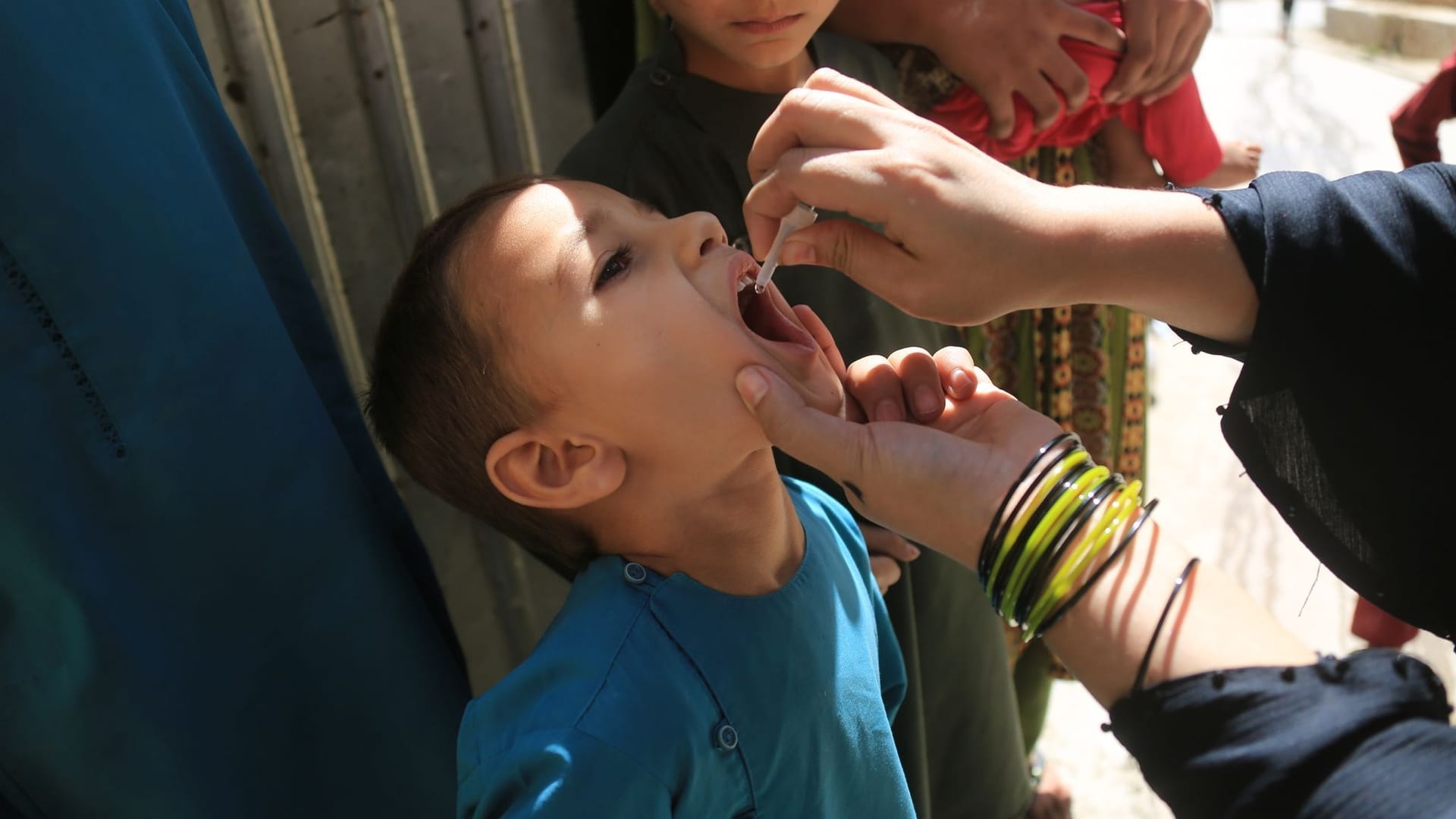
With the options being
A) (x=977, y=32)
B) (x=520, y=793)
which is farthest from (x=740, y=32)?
(x=520, y=793)

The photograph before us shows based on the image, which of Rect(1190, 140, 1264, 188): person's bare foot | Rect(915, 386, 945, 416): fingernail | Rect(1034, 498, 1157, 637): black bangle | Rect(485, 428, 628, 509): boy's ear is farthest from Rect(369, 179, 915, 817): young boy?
Rect(1190, 140, 1264, 188): person's bare foot

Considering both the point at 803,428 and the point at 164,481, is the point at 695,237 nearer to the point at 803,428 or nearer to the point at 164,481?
the point at 803,428

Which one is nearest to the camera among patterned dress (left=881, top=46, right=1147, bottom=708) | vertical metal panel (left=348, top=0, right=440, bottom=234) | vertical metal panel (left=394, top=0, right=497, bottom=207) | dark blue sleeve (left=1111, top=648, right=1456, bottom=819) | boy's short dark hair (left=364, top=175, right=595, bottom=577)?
dark blue sleeve (left=1111, top=648, right=1456, bottom=819)

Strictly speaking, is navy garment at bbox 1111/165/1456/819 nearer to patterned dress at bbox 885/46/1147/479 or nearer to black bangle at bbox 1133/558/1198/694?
black bangle at bbox 1133/558/1198/694

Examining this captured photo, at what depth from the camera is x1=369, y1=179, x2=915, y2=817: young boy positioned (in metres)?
1.13

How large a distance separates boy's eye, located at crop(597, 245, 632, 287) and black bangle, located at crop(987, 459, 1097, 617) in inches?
21.0

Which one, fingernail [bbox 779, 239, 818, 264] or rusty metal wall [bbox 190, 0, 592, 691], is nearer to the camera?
fingernail [bbox 779, 239, 818, 264]

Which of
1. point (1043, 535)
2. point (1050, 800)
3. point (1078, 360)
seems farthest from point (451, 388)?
point (1050, 800)

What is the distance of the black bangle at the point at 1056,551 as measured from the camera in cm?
105

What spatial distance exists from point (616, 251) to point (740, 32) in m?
0.53

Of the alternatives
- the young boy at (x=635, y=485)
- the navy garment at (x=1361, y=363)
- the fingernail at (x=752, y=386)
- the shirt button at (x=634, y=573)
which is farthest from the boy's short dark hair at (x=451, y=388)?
the navy garment at (x=1361, y=363)

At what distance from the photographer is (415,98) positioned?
184 cm

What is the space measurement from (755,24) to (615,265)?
55 cm

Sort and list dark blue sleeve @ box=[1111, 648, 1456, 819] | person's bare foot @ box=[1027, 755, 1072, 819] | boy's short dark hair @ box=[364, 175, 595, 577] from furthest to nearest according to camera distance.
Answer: person's bare foot @ box=[1027, 755, 1072, 819] < boy's short dark hair @ box=[364, 175, 595, 577] < dark blue sleeve @ box=[1111, 648, 1456, 819]
